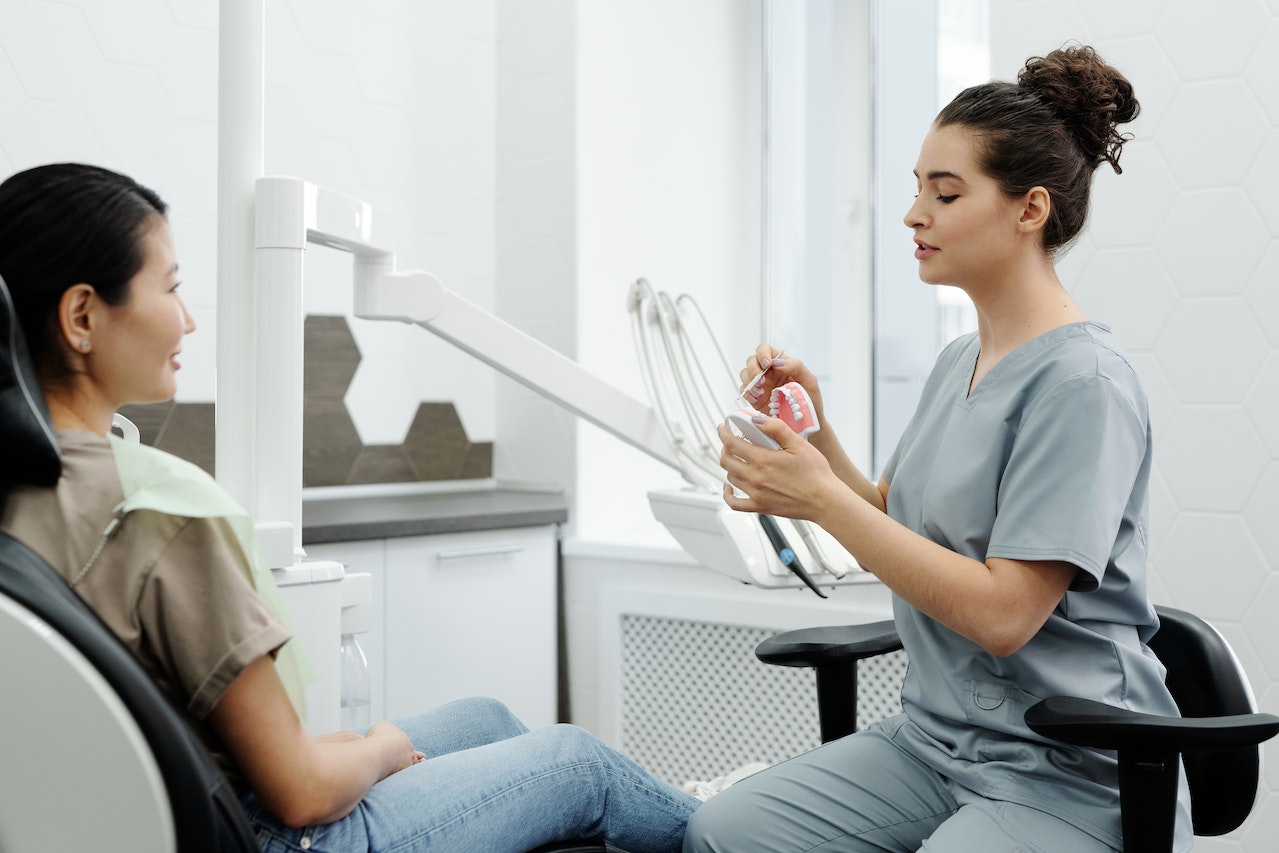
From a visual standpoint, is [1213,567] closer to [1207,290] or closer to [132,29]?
[1207,290]

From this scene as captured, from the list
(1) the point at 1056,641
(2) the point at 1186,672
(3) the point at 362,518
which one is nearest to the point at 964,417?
(1) the point at 1056,641

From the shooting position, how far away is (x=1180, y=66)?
6.68 ft

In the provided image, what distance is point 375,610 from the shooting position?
2359 millimetres

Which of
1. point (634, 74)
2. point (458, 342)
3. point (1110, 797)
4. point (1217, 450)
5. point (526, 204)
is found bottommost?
point (1110, 797)

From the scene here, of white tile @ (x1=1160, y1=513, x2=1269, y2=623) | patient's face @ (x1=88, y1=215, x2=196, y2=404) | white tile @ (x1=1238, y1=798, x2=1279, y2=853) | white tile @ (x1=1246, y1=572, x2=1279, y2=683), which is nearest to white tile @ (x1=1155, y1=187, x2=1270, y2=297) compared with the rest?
A: white tile @ (x1=1160, y1=513, x2=1269, y2=623)

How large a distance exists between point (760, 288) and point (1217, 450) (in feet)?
4.64

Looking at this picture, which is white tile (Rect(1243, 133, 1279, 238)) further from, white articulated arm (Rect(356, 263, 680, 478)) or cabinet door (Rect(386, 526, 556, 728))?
cabinet door (Rect(386, 526, 556, 728))

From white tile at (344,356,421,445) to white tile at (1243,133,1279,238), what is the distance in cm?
185

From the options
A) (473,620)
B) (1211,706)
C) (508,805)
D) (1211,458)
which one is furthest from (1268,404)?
(473,620)

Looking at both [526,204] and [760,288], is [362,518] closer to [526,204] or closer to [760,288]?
[526,204]

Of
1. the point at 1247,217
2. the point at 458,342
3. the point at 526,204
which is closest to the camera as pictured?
the point at 458,342

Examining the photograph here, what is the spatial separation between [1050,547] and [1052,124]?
1.55 feet

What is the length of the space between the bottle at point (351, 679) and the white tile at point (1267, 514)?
1473 millimetres

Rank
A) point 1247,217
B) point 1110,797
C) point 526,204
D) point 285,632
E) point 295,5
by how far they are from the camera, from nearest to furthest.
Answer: point 285,632
point 1110,797
point 1247,217
point 295,5
point 526,204
